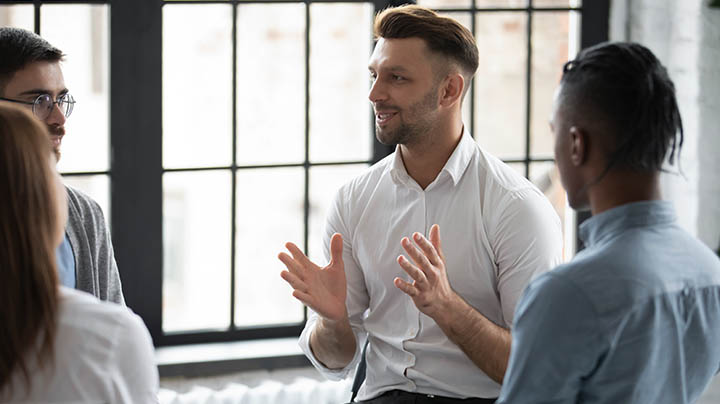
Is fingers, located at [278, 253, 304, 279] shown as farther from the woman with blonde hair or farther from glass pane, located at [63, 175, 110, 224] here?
glass pane, located at [63, 175, 110, 224]

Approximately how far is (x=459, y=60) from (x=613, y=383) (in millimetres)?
1268

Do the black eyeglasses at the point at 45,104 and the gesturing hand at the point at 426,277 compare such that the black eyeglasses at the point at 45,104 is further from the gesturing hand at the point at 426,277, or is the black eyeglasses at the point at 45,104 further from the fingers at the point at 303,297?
the gesturing hand at the point at 426,277

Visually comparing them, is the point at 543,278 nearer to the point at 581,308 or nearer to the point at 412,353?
the point at 581,308

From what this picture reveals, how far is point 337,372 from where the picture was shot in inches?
96.8

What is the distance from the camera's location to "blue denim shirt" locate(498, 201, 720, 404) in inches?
53.3

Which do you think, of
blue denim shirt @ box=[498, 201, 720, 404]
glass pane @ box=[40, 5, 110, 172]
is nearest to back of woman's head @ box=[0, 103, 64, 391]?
blue denim shirt @ box=[498, 201, 720, 404]

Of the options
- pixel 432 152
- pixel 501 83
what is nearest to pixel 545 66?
pixel 501 83

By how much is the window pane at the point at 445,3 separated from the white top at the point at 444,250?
0.89m

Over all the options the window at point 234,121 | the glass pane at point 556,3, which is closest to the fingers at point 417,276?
the window at point 234,121

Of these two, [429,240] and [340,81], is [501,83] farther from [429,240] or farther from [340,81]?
[429,240]

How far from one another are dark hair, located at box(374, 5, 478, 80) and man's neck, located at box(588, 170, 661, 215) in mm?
1081

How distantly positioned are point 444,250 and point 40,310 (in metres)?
1.27

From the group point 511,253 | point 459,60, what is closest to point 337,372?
point 511,253

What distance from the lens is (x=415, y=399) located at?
7.45 ft
